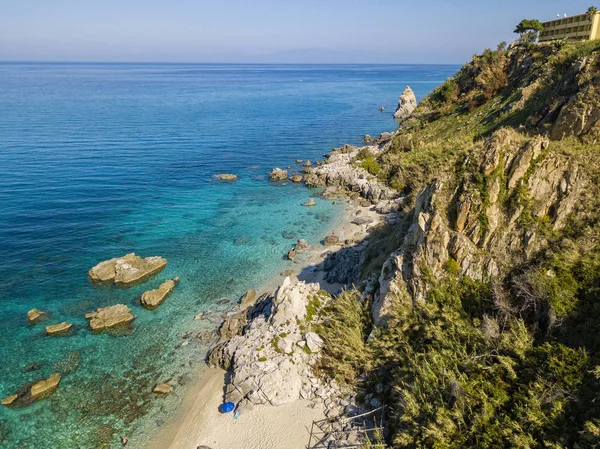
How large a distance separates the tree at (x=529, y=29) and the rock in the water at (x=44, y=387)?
72900mm

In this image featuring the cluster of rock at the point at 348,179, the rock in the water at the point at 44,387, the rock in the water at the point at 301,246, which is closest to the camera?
the rock in the water at the point at 44,387

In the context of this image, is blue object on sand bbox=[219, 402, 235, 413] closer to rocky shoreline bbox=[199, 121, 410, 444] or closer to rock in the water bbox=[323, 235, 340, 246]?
rocky shoreline bbox=[199, 121, 410, 444]

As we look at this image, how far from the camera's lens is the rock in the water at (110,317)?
27312mm

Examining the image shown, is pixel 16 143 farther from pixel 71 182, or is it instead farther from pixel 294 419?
pixel 294 419

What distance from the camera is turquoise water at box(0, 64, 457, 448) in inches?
867

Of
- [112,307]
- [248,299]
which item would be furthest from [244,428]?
[112,307]

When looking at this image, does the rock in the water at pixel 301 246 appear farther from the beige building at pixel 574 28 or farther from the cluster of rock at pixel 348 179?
the beige building at pixel 574 28

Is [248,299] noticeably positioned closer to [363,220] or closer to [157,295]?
[157,295]

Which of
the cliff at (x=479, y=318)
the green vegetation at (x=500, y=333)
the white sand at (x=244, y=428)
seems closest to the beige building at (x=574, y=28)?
the cliff at (x=479, y=318)

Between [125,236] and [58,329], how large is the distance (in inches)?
590

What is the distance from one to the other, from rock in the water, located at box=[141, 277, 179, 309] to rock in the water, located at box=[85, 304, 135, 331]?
153 centimetres

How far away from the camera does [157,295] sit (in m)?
30.4

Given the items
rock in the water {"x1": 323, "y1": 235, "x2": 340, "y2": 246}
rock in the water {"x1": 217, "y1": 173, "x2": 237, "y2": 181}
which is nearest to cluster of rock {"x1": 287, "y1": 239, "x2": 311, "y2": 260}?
rock in the water {"x1": 323, "y1": 235, "x2": 340, "y2": 246}

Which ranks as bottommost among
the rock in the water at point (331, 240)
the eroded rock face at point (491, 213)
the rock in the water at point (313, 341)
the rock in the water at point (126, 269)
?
the rock in the water at point (126, 269)
